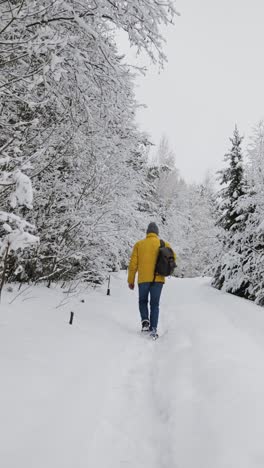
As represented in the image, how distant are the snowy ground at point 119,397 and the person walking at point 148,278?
2.66ft

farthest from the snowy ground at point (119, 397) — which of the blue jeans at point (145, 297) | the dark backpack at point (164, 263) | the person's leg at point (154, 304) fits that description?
the dark backpack at point (164, 263)

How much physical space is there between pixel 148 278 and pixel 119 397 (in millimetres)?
3258

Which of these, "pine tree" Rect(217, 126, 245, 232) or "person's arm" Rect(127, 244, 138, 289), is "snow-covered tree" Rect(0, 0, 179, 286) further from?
"pine tree" Rect(217, 126, 245, 232)

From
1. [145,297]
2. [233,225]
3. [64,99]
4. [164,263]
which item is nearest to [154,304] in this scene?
[145,297]

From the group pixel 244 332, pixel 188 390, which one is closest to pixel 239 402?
pixel 188 390

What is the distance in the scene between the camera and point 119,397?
3.12 metres

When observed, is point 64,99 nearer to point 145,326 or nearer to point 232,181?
point 145,326

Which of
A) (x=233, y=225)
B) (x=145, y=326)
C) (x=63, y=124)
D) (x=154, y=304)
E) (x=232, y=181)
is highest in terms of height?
(x=232, y=181)

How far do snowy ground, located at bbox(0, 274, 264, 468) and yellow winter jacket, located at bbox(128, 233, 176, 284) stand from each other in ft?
4.13

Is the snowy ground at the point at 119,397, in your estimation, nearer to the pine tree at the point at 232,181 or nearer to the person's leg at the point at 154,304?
the person's leg at the point at 154,304

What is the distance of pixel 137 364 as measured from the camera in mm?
4223

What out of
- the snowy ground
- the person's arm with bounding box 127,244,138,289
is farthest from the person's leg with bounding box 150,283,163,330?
the snowy ground

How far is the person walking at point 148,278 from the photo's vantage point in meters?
6.19

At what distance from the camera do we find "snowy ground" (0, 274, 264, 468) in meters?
2.15
